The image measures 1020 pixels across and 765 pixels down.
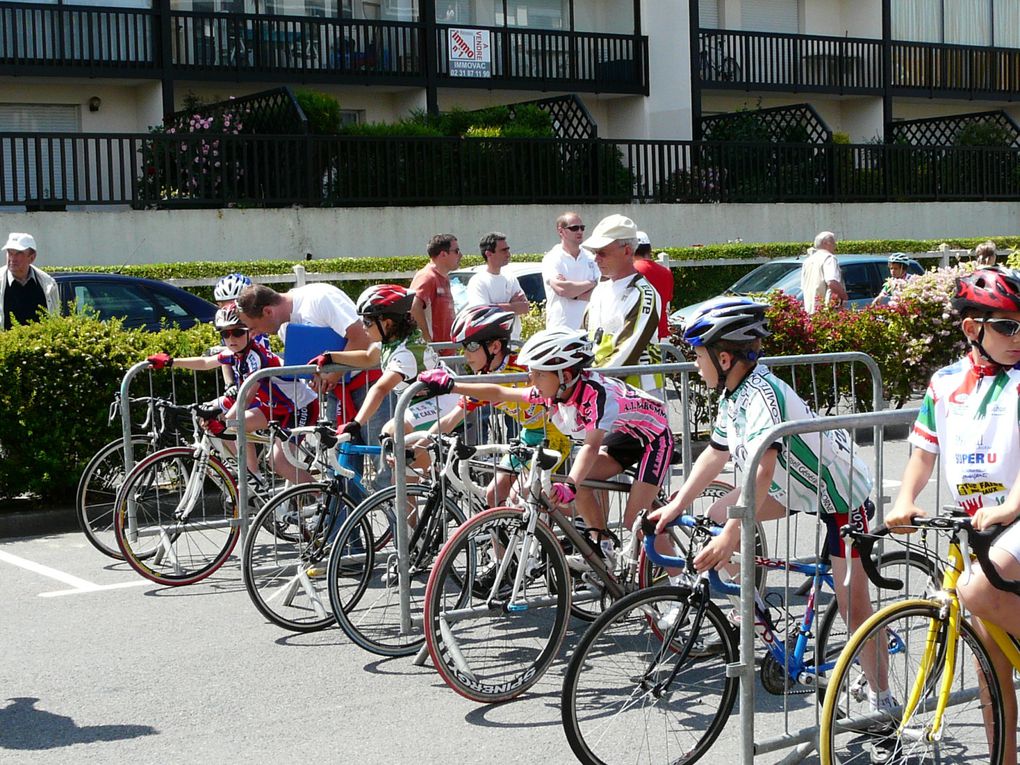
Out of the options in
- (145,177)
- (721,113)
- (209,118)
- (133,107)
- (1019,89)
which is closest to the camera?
(145,177)

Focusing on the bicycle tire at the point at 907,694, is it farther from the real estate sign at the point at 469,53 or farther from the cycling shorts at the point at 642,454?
the real estate sign at the point at 469,53

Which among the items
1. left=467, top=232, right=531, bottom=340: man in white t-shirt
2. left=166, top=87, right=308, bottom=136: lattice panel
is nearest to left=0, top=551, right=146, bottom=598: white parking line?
left=467, top=232, right=531, bottom=340: man in white t-shirt

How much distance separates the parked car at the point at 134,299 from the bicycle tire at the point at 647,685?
980 centimetres

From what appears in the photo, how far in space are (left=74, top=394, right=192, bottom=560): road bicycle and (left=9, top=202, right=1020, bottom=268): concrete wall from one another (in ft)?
36.2

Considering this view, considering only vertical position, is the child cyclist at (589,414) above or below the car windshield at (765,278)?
below

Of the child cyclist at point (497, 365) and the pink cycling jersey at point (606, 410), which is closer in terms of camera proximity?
the pink cycling jersey at point (606, 410)

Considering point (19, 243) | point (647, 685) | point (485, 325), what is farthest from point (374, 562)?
point (19, 243)

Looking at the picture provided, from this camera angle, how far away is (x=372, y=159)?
23.7 meters

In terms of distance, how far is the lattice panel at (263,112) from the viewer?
23.8 meters

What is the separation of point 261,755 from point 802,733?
6.82ft

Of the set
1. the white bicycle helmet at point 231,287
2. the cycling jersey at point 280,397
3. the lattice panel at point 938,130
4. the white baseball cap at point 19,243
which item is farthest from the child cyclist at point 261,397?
the lattice panel at point 938,130

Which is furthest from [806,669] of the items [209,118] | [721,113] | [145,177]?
[721,113]

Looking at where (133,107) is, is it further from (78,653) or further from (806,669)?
(806,669)

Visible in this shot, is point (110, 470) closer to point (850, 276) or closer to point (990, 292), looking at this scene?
point (990, 292)
